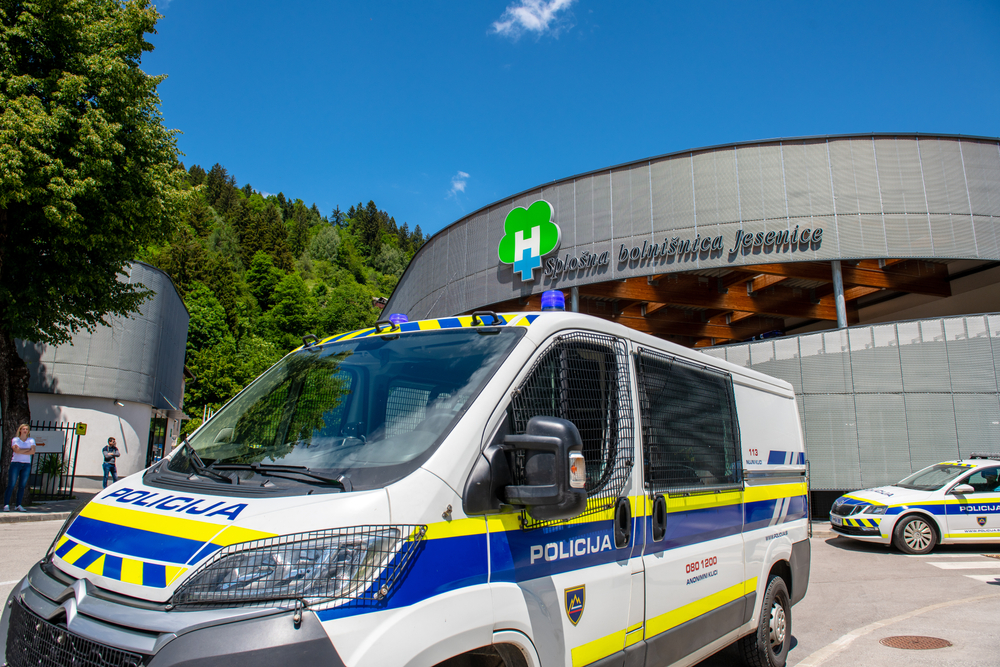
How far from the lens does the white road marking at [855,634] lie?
550 centimetres

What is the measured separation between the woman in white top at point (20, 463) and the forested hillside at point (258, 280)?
27.9 meters

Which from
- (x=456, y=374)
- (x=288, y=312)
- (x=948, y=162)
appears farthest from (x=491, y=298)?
(x=288, y=312)

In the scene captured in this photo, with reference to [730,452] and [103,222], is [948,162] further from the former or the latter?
[103,222]

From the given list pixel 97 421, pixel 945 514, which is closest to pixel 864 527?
pixel 945 514

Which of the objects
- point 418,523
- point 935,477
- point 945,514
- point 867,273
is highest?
point 867,273

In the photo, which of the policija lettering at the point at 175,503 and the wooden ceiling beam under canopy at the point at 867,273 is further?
the wooden ceiling beam under canopy at the point at 867,273

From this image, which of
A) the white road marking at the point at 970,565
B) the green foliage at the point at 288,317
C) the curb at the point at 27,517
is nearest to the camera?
the white road marking at the point at 970,565

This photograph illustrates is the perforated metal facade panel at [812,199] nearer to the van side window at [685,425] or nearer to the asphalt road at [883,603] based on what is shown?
the asphalt road at [883,603]

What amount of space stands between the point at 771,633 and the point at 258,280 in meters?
101

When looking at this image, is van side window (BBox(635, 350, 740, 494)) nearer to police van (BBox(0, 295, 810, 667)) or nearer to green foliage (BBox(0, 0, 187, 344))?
police van (BBox(0, 295, 810, 667))

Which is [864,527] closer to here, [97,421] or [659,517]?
[659,517]

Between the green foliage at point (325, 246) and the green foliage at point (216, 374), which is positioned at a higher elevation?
the green foliage at point (325, 246)

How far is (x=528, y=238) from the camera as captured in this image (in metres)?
21.0

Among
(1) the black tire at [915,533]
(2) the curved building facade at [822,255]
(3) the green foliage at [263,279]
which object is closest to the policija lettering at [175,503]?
(1) the black tire at [915,533]
